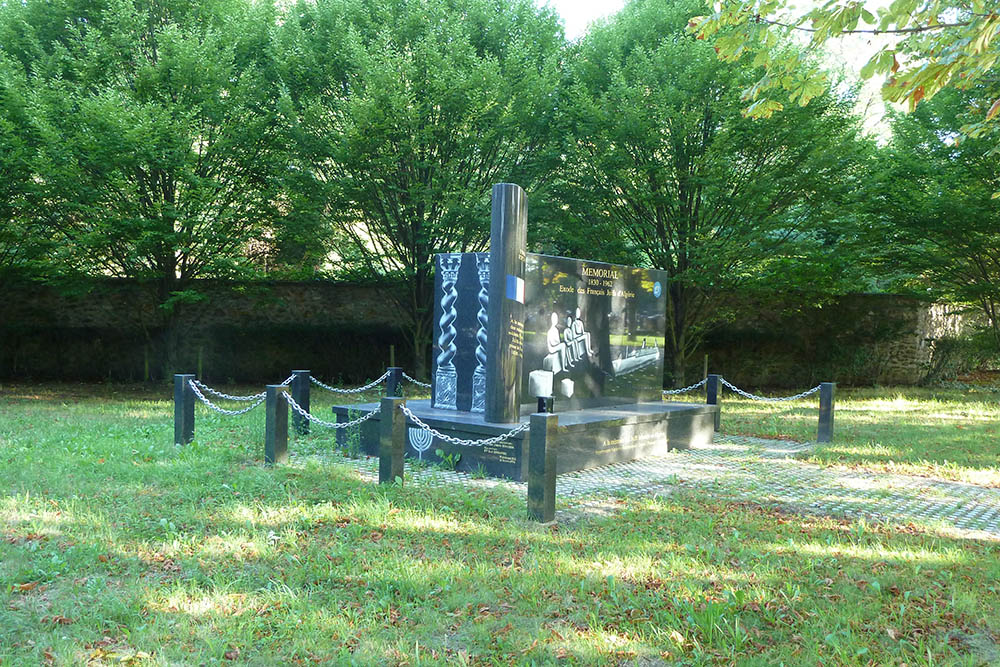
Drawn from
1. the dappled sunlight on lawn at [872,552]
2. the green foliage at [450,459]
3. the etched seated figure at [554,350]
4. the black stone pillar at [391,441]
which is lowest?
the dappled sunlight on lawn at [872,552]

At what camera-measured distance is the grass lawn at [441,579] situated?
407 cm

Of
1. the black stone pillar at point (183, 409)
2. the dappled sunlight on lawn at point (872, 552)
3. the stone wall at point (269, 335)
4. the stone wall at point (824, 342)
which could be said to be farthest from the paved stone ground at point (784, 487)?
the stone wall at point (824, 342)

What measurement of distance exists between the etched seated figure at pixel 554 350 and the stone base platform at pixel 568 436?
66cm

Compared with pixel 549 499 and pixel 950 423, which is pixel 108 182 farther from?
pixel 950 423

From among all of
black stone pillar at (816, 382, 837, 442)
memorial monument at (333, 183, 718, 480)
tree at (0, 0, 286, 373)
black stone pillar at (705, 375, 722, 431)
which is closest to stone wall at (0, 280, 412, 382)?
tree at (0, 0, 286, 373)

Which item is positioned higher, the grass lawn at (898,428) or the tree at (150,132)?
the tree at (150,132)

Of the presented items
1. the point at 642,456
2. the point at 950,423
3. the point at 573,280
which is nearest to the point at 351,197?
the point at 573,280

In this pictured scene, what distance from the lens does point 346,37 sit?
16.7 meters

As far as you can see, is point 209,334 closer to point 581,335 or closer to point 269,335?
point 269,335

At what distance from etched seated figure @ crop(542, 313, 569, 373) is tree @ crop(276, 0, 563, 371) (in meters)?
6.99

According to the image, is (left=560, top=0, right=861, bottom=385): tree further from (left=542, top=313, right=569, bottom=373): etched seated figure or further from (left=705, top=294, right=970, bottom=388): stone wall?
(left=542, top=313, right=569, bottom=373): etched seated figure

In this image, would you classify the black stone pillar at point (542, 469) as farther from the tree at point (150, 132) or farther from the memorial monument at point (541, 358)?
the tree at point (150, 132)

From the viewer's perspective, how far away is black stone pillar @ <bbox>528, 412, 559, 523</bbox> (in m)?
6.57

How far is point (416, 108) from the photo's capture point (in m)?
15.9
